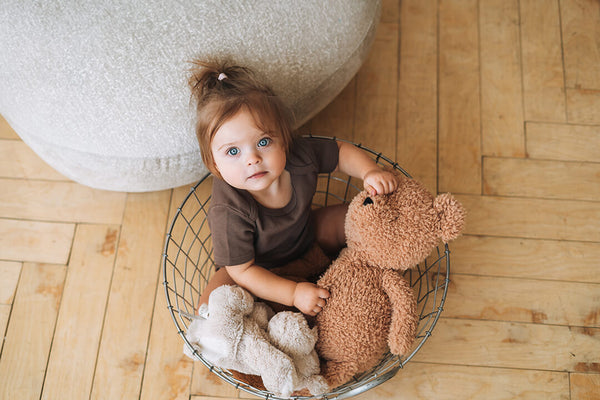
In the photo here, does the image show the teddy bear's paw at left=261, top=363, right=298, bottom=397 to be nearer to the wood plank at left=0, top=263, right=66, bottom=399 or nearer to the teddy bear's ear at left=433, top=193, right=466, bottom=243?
the teddy bear's ear at left=433, top=193, right=466, bottom=243

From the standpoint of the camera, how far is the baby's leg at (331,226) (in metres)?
1.08

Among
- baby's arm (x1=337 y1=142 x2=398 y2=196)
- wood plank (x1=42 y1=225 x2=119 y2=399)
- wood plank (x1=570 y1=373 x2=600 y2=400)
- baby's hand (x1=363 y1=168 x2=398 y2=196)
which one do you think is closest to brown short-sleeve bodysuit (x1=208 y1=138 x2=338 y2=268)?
baby's arm (x1=337 y1=142 x2=398 y2=196)

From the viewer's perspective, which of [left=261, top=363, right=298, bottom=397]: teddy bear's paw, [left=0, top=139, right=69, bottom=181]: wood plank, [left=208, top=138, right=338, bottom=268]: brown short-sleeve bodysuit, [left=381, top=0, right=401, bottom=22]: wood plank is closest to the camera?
[left=261, top=363, right=298, bottom=397]: teddy bear's paw

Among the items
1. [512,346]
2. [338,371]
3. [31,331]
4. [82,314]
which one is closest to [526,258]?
[512,346]

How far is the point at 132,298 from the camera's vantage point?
115 centimetres

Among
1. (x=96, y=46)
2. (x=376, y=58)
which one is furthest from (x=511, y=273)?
(x=96, y=46)

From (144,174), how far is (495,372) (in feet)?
2.66

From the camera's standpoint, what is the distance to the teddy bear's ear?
0.84m

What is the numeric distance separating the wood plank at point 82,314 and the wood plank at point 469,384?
58 cm

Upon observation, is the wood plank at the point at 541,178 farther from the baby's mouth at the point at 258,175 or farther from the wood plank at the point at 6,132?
the wood plank at the point at 6,132

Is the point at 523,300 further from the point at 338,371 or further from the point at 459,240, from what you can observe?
the point at 338,371

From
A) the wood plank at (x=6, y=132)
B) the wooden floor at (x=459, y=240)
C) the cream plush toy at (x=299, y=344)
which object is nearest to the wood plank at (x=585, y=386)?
the wooden floor at (x=459, y=240)

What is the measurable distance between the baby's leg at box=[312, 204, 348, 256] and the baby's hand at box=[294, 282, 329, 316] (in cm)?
18

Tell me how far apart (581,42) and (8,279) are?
1.51 m
